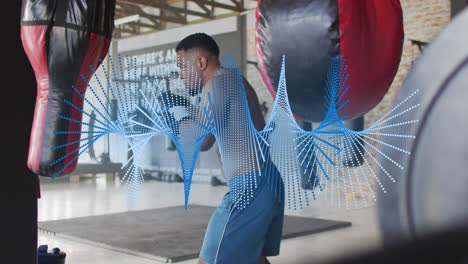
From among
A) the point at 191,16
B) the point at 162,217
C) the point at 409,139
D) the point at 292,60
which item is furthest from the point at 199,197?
the point at 409,139

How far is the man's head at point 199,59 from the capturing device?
1767 millimetres

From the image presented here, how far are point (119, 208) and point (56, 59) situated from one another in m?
5.13

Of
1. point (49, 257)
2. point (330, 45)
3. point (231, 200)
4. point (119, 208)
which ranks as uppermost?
point (330, 45)

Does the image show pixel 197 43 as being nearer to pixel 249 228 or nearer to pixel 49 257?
pixel 249 228

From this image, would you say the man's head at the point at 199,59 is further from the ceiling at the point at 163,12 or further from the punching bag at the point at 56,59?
the ceiling at the point at 163,12

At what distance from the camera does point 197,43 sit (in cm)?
176

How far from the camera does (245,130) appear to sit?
1.74 metres

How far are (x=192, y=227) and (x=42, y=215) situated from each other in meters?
1.96

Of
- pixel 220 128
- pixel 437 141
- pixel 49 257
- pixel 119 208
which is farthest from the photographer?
pixel 119 208

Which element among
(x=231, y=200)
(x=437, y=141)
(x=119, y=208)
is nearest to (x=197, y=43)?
(x=231, y=200)

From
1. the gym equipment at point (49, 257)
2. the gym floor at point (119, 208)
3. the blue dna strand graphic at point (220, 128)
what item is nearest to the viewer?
the blue dna strand graphic at point (220, 128)

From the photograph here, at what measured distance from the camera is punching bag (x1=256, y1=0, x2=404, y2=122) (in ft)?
3.48

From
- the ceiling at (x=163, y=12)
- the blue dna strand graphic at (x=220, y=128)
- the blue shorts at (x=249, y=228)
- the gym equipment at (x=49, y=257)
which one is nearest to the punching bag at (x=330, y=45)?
the blue dna strand graphic at (x=220, y=128)

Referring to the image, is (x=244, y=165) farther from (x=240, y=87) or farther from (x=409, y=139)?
(x=409, y=139)
